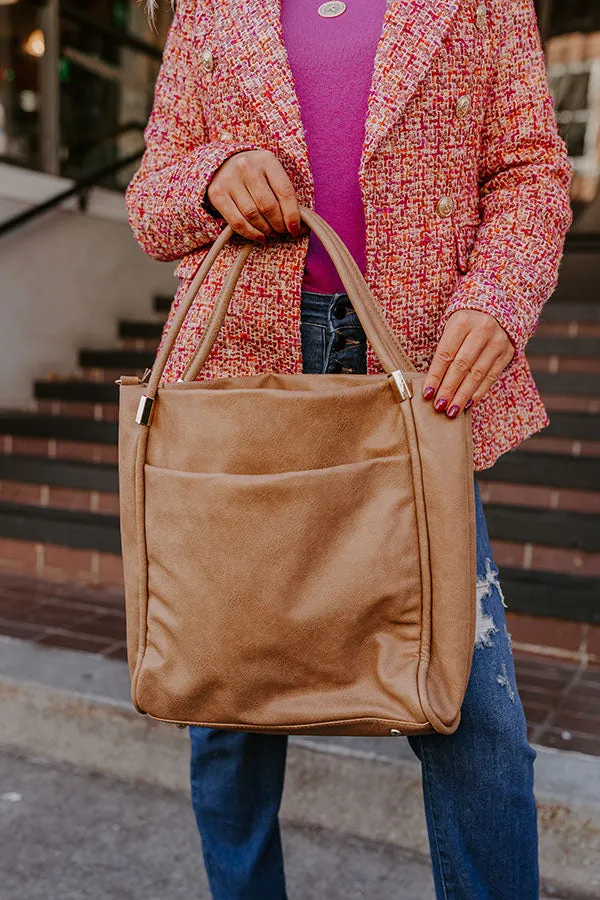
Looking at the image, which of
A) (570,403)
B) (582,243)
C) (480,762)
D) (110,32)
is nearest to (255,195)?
(480,762)

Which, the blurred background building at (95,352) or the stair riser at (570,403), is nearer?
the blurred background building at (95,352)

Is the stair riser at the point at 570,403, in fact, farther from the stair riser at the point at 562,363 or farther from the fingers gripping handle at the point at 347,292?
the fingers gripping handle at the point at 347,292

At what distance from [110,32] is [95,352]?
311 centimetres

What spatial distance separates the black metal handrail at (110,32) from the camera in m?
6.94

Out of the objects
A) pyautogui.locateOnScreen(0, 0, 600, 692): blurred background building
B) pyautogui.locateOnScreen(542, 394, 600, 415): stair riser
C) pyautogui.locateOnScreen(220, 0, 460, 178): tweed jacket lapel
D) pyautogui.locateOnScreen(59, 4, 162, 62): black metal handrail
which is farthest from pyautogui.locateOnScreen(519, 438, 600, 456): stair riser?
pyautogui.locateOnScreen(59, 4, 162, 62): black metal handrail

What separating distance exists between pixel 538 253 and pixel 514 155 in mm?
186

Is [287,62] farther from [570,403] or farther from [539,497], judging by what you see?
[570,403]

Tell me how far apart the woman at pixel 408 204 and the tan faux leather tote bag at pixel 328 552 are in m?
0.13

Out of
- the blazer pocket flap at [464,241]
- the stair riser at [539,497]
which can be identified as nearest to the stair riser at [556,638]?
the stair riser at [539,497]

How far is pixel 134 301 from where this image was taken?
6.93 m

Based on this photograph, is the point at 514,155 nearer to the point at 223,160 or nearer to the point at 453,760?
the point at 223,160

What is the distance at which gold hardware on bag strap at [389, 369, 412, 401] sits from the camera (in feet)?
3.87

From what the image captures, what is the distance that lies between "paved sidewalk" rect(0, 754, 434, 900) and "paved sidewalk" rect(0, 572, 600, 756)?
633 mm

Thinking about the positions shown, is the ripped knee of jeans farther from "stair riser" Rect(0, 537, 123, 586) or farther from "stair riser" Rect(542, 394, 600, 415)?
"stair riser" Rect(542, 394, 600, 415)
